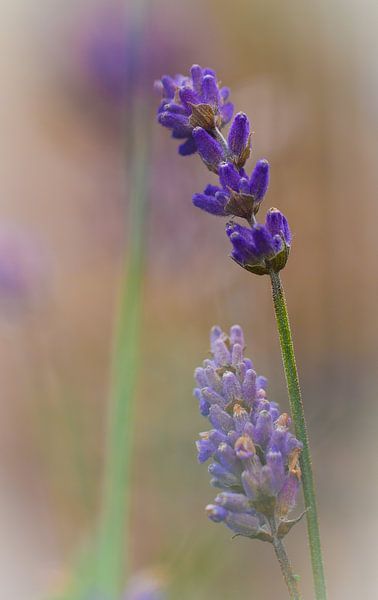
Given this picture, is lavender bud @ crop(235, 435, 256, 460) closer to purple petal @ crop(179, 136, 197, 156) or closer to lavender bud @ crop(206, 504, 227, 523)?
lavender bud @ crop(206, 504, 227, 523)

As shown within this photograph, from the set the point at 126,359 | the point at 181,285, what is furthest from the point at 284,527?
the point at 181,285

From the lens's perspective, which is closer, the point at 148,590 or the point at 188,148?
the point at 188,148

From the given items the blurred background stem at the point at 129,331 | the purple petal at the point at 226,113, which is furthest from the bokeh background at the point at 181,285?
the purple petal at the point at 226,113

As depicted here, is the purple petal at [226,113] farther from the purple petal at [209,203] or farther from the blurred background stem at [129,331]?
the blurred background stem at [129,331]

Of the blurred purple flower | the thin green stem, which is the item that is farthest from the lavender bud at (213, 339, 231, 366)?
the blurred purple flower

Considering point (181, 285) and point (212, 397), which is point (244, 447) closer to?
point (212, 397)

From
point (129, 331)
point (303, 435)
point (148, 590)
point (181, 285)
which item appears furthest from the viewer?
point (181, 285)
